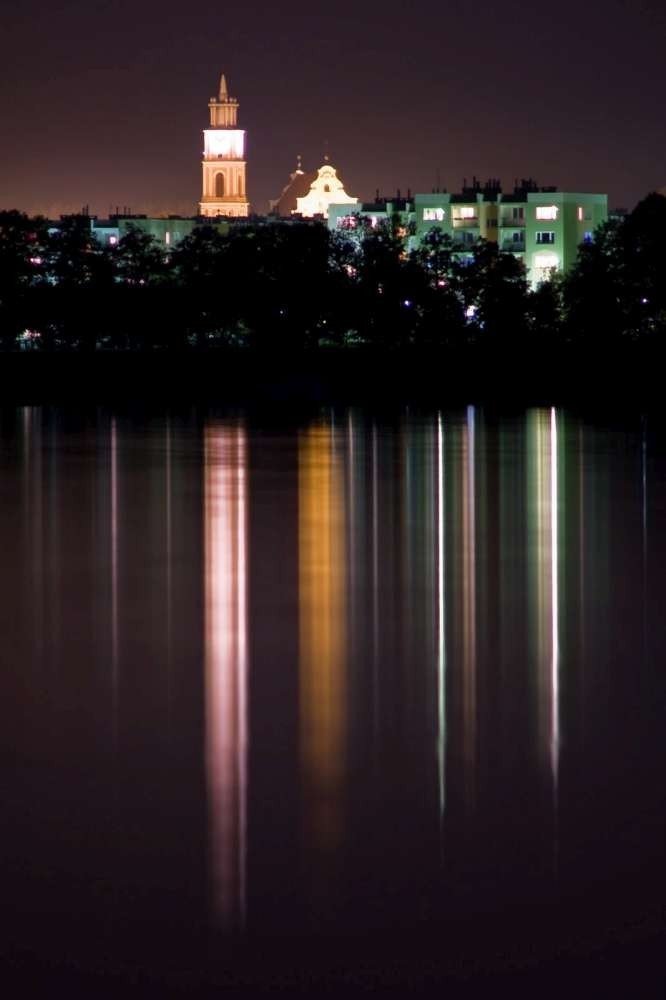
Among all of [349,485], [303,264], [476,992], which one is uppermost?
[303,264]

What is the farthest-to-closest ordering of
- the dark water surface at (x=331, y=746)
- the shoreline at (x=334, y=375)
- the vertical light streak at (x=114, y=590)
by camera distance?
the shoreline at (x=334, y=375) → the vertical light streak at (x=114, y=590) → the dark water surface at (x=331, y=746)

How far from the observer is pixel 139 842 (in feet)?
20.3

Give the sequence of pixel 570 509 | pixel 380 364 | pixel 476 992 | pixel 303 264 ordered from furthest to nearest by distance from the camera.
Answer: pixel 303 264 → pixel 380 364 → pixel 570 509 → pixel 476 992

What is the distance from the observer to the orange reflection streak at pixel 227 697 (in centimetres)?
595

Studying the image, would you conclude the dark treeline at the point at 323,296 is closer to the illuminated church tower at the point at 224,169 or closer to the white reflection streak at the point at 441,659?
the white reflection streak at the point at 441,659

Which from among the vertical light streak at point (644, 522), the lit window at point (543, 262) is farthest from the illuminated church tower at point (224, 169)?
the vertical light streak at point (644, 522)

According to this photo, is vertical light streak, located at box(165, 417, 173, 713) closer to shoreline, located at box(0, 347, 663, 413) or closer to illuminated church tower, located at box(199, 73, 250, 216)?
shoreline, located at box(0, 347, 663, 413)

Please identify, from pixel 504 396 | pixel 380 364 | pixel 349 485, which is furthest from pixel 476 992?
pixel 380 364

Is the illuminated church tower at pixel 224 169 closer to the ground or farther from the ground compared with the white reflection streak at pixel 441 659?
farther from the ground

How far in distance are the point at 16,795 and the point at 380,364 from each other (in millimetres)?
46081

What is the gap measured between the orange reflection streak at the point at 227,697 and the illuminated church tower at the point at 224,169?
152216 millimetres

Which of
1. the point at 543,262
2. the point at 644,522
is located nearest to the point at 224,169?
the point at 543,262

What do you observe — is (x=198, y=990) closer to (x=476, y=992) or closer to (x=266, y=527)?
(x=476, y=992)

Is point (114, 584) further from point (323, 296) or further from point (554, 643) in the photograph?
point (323, 296)
